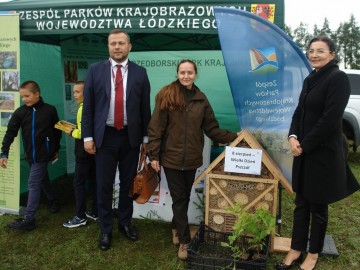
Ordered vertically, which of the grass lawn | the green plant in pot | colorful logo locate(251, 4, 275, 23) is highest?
colorful logo locate(251, 4, 275, 23)

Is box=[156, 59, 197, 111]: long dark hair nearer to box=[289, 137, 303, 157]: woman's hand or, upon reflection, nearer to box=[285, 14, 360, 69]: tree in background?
box=[289, 137, 303, 157]: woman's hand

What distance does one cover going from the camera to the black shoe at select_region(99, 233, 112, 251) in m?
3.30

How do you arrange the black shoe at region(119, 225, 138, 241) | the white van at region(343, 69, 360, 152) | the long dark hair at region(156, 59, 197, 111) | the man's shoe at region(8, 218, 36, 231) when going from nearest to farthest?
the long dark hair at region(156, 59, 197, 111) < the black shoe at region(119, 225, 138, 241) < the man's shoe at region(8, 218, 36, 231) < the white van at region(343, 69, 360, 152)

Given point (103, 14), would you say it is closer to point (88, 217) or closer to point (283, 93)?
point (283, 93)

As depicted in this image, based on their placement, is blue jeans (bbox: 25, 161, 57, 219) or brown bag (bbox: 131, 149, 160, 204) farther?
blue jeans (bbox: 25, 161, 57, 219)

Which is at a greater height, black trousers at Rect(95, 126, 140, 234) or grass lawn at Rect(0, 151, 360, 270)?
black trousers at Rect(95, 126, 140, 234)

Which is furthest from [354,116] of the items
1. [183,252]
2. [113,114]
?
[113,114]

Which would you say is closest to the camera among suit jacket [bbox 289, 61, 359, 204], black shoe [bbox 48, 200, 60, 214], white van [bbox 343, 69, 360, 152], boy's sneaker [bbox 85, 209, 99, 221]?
suit jacket [bbox 289, 61, 359, 204]

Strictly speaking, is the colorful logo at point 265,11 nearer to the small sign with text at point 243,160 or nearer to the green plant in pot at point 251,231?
the small sign with text at point 243,160

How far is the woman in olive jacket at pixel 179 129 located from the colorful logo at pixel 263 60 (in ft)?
1.70

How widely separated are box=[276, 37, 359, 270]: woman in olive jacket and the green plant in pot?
0.31 m

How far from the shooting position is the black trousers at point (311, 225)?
2768 millimetres

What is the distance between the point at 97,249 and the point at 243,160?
1.57 meters

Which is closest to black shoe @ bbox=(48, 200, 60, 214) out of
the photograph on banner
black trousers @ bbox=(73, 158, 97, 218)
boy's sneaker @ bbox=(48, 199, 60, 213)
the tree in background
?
boy's sneaker @ bbox=(48, 199, 60, 213)
